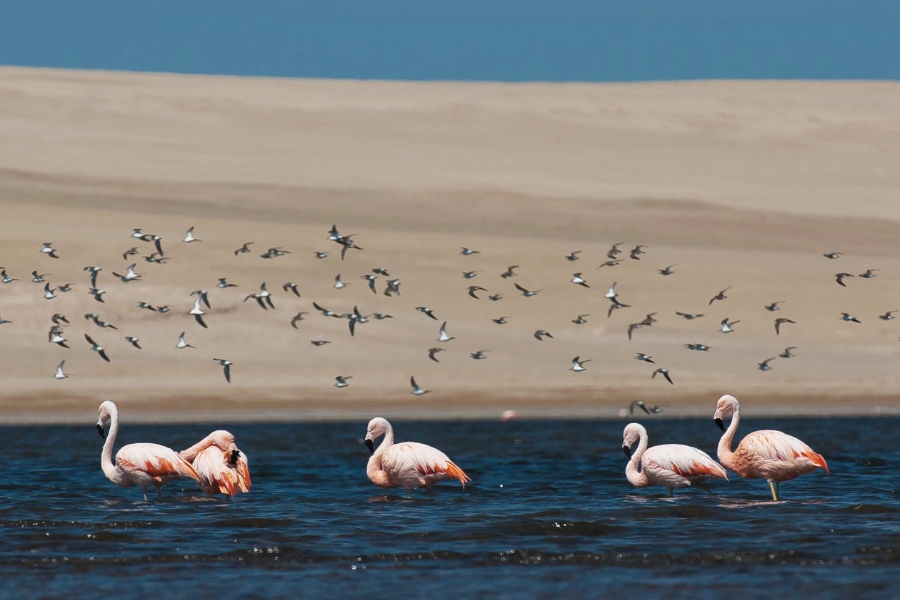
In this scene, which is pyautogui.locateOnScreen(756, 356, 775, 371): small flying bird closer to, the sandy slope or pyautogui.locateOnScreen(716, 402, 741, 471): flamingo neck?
the sandy slope

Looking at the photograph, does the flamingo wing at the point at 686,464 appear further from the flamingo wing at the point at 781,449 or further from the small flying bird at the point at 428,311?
the small flying bird at the point at 428,311

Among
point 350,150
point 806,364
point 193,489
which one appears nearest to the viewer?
point 193,489

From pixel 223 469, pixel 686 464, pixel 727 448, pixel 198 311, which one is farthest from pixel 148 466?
pixel 198 311

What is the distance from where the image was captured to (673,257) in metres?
53.2

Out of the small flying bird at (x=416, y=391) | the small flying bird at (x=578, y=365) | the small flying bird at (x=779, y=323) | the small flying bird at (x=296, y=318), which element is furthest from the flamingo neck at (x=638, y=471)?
the small flying bird at (x=296, y=318)

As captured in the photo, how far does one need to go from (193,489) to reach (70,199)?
40.0 metres

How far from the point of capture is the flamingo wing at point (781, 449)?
58.6 feet

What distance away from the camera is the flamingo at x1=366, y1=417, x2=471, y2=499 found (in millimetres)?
18422

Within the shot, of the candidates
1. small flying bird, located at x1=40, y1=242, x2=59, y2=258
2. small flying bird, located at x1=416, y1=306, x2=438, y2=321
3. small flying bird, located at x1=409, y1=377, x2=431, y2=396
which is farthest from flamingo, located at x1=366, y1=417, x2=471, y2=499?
small flying bird, located at x1=40, y1=242, x2=59, y2=258

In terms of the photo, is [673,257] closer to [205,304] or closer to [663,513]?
[205,304]

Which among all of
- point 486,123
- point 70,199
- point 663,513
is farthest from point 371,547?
point 486,123

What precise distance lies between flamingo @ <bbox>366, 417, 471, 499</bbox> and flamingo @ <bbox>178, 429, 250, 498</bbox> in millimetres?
1699

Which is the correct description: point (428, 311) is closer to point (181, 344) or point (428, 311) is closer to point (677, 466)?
point (181, 344)

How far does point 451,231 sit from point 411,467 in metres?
38.4
